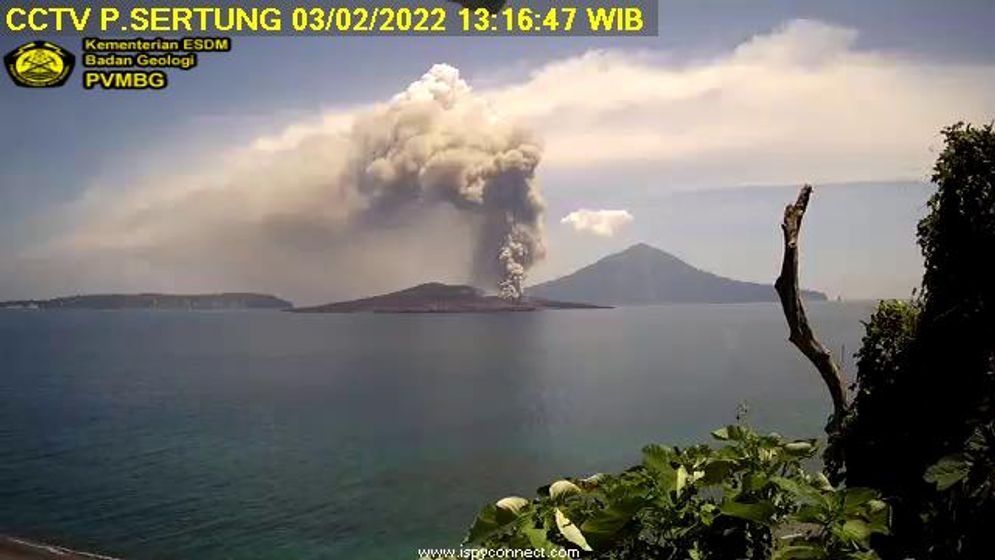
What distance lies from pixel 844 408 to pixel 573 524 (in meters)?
1.80

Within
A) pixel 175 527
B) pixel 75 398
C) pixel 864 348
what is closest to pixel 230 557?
pixel 175 527

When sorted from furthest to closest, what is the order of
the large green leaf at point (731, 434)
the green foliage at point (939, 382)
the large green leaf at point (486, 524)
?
the green foliage at point (939, 382), the large green leaf at point (731, 434), the large green leaf at point (486, 524)

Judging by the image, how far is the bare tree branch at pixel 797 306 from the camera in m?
2.36

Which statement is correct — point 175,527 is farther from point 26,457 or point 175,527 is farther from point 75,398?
point 75,398

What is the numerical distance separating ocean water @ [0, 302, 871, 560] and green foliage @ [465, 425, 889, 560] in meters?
2.75

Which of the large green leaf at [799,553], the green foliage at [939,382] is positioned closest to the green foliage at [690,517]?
the large green leaf at [799,553]

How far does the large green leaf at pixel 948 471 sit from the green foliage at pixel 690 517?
35 cm

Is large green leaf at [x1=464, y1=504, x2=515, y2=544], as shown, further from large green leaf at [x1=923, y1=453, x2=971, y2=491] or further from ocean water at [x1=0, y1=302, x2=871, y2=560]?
ocean water at [x1=0, y1=302, x2=871, y2=560]

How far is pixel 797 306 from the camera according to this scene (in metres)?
2.42

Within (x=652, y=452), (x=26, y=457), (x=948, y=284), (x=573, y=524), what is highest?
(x=948, y=284)

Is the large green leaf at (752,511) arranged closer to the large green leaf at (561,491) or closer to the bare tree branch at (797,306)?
the large green leaf at (561,491)

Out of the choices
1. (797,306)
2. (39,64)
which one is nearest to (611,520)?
(797,306)

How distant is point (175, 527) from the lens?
103ft

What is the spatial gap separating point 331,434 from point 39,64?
45165mm
